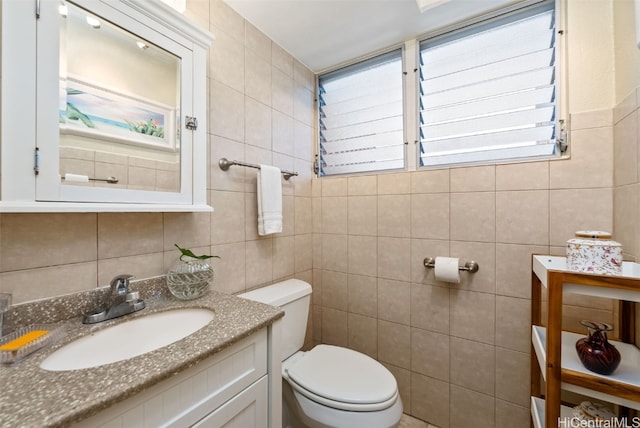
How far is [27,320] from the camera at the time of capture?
2.51 ft

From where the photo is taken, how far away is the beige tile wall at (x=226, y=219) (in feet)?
2.66

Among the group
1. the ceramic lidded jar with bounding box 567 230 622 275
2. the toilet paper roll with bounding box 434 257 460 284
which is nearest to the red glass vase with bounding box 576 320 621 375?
the ceramic lidded jar with bounding box 567 230 622 275

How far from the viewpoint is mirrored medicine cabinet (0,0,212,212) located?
0.70 meters

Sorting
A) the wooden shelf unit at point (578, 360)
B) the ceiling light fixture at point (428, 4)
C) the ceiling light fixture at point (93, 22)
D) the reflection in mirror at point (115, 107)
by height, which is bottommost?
the wooden shelf unit at point (578, 360)

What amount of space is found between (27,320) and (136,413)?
51 cm

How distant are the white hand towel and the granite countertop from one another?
0.52 meters

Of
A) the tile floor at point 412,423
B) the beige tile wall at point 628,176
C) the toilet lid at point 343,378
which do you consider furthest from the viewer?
the tile floor at point 412,423

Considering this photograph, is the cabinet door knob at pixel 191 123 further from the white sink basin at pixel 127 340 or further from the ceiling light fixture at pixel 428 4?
the ceiling light fixture at pixel 428 4

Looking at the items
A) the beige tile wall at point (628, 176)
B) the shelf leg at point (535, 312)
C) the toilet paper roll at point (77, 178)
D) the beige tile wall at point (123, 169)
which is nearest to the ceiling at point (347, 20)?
the beige tile wall at point (628, 176)

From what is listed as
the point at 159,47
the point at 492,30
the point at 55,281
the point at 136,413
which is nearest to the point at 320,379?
the point at 136,413

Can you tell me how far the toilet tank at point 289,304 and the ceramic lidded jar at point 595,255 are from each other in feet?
3.68

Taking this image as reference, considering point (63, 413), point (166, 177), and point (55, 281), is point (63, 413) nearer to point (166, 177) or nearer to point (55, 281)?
point (55, 281)

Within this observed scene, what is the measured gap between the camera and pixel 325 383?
3.77 feet

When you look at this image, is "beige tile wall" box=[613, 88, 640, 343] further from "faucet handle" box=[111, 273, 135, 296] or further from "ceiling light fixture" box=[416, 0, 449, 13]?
"faucet handle" box=[111, 273, 135, 296]
